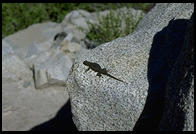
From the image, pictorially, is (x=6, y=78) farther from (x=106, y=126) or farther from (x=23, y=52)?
(x=106, y=126)

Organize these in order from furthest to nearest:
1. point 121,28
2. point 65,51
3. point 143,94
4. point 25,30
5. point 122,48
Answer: point 25,30
point 65,51
point 121,28
point 122,48
point 143,94

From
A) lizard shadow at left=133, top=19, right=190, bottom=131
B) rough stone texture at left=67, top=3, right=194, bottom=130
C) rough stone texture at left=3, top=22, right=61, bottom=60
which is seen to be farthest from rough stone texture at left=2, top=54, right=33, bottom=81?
lizard shadow at left=133, top=19, right=190, bottom=131

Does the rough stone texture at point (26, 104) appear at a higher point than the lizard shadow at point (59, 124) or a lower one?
lower

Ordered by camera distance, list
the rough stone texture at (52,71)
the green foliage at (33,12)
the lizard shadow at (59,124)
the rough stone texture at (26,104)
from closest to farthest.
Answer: the lizard shadow at (59,124) < the rough stone texture at (26,104) < the rough stone texture at (52,71) < the green foliage at (33,12)

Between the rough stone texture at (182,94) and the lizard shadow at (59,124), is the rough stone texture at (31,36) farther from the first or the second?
the rough stone texture at (182,94)

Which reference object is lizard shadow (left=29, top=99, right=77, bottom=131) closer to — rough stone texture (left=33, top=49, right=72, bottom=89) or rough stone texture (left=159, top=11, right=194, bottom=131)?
rough stone texture (left=33, top=49, right=72, bottom=89)

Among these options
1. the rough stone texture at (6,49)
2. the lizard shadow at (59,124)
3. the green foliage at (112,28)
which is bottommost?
the lizard shadow at (59,124)

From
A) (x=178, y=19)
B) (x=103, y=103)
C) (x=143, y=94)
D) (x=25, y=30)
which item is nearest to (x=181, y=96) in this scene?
(x=143, y=94)

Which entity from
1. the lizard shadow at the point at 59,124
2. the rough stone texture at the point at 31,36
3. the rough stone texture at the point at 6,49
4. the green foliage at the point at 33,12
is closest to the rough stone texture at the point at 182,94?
the lizard shadow at the point at 59,124
